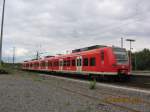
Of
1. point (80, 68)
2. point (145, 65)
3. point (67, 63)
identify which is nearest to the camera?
point (80, 68)

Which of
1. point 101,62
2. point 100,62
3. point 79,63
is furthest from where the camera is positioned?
point 79,63

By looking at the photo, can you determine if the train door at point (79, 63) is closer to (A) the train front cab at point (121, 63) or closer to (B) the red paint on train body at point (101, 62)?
(B) the red paint on train body at point (101, 62)

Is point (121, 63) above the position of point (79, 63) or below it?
below

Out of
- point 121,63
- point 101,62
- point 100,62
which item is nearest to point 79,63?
point 100,62

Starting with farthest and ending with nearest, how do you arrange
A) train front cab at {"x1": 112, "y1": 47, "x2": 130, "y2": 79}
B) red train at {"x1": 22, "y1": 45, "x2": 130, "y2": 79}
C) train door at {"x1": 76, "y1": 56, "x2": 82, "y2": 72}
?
train door at {"x1": 76, "y1": 56, "x2": 82, "y2": 72} → red train at {"x1": 22, "y1": 45, "x2": 130, "y2": 79} → train front cab at {"x1": 112, "y1": 47, "x2": 130, "y2": 79}

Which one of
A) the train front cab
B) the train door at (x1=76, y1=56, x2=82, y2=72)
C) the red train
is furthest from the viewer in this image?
the train door at (x1=76, y1=56, x2=82, y2=72)

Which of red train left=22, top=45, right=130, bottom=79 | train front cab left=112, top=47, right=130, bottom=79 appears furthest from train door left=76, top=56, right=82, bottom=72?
train front cab left=112, top=47, right=130, bottom=79

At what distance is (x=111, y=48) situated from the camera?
23.7 m

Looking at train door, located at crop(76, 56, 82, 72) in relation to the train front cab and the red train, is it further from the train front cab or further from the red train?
the train front cab

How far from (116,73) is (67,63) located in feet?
38.6

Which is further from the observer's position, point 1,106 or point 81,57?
point 81,57

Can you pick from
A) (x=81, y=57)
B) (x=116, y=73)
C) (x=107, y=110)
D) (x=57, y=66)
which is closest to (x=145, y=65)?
(x=57, y=66)

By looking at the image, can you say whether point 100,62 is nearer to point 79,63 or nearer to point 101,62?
point 101,62

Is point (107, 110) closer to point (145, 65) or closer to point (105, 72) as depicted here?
point (105, 72)
